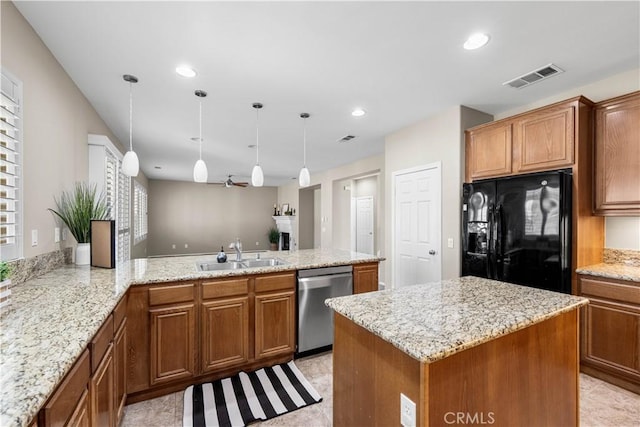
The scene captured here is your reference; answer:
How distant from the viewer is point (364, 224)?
6.93 meters

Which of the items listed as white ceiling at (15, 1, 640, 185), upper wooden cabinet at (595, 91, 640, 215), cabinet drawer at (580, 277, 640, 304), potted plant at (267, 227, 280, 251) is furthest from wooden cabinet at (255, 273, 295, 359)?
potted plant at (267, 227, 280, 251)

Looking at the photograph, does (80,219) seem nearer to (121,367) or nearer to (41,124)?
(41,124)

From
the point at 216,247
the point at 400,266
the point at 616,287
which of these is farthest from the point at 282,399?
the point at 216,247

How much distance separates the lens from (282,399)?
213 centimetres

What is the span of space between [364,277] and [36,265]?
2.67 metres

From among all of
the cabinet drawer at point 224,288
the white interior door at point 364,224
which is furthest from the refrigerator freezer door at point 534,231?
the white interior door at point 364,224

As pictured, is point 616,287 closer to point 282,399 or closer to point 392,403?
point 392,403

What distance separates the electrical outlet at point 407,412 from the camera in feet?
3.46

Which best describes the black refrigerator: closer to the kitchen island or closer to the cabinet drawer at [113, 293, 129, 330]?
the kitchen island

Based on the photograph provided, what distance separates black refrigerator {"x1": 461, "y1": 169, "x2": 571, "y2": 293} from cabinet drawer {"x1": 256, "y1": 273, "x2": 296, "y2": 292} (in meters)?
1.91

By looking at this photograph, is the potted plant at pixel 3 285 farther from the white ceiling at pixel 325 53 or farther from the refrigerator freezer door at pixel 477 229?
the refrigerator freezer door at pixel 477 229

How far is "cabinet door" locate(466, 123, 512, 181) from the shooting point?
116 inches

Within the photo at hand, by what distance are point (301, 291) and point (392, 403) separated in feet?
5.30

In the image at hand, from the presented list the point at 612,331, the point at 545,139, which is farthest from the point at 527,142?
the point at 612,331
